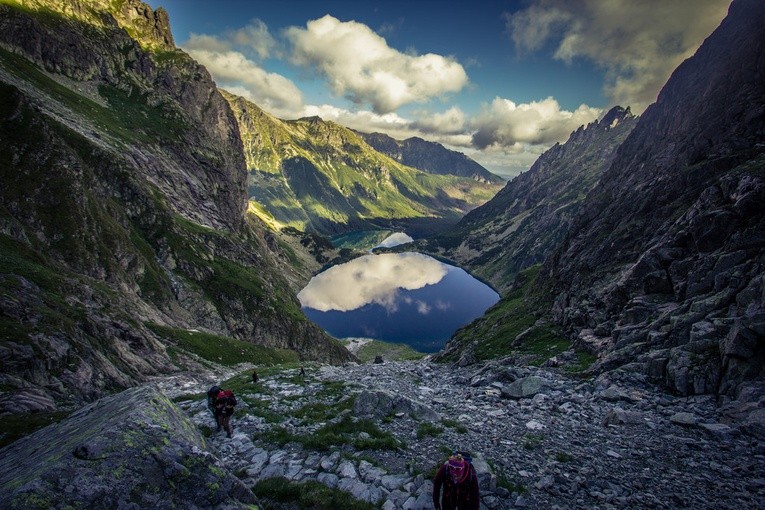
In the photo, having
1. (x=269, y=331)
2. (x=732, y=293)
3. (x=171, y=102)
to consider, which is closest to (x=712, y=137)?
(x=732, y=293)

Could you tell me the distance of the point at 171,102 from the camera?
199000mm

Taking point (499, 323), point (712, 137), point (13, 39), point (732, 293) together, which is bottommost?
point (499, 323)

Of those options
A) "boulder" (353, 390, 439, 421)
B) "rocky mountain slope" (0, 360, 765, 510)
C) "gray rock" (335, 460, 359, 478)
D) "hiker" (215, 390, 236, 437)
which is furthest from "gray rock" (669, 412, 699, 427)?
"hiker" (215, 390, 236, 437)

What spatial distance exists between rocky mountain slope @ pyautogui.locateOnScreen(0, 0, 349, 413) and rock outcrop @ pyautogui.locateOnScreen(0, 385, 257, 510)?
1274cm

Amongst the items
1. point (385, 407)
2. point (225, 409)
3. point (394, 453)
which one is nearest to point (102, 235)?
point (225, 409)

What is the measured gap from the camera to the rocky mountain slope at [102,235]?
28.7m

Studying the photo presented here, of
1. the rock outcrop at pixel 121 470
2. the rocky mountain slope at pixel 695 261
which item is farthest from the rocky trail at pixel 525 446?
the rock outcrop at pixel 121 470

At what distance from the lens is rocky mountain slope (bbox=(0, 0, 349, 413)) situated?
28.7 metres

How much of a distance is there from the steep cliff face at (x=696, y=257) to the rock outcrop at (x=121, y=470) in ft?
80.8

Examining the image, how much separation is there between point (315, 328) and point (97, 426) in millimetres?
121867

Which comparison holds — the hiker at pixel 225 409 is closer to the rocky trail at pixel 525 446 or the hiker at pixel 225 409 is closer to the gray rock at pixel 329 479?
the rocky trail at pixel 525 446

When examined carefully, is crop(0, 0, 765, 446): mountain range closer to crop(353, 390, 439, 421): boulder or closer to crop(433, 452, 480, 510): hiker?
crop(353, 390, 439, 421): boulder

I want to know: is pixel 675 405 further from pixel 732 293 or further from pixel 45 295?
pixel 45 295

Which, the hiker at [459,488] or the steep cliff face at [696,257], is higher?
the steep cliff face at [696,257]
